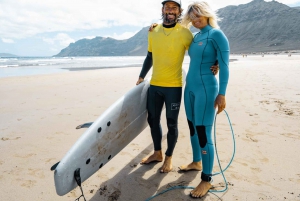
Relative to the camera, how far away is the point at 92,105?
5.76 m

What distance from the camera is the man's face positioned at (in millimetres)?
2414

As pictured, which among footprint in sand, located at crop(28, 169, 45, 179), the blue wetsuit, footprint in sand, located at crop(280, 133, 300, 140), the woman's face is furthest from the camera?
footprint in sand, located at crop(280, 133, 300, 140)

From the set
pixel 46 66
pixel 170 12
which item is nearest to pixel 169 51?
pixel 170 12

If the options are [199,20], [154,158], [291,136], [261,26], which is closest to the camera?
[199,20]

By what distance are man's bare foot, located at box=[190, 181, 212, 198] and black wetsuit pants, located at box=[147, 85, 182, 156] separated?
0.59m

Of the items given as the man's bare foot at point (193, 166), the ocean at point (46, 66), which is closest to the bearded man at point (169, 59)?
the man's bare foot at point (193, 166)

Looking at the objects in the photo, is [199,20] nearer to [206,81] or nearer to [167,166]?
[206,81]

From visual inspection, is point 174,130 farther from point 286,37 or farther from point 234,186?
point 286,37

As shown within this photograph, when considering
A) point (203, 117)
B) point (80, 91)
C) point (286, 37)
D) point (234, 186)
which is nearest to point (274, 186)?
point (234, 186)

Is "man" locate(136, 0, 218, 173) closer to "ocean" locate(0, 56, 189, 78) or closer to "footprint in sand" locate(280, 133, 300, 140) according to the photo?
"footprint in sand" locate(280, 133, 300, 140)

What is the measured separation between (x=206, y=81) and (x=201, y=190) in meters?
1.15

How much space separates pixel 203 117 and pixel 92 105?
4.08m

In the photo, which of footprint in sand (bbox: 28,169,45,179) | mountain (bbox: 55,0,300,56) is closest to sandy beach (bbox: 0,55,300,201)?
footprint in sand (bbox: 28,169,45,179)

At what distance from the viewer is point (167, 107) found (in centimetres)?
257
